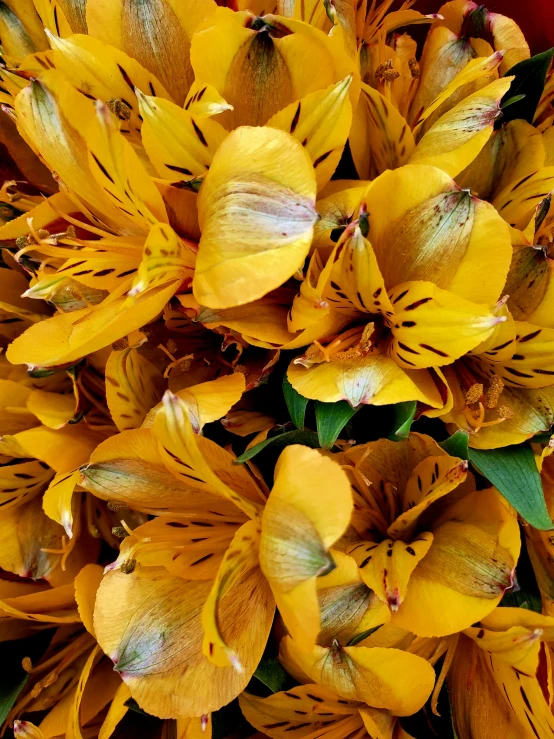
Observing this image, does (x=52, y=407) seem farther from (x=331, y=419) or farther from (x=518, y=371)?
(x=518, y=371)

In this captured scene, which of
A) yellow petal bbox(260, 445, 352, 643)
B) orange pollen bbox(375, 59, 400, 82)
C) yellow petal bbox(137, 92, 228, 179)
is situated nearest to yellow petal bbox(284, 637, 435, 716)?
yellow petal bbox(260, 445, 352, 643)

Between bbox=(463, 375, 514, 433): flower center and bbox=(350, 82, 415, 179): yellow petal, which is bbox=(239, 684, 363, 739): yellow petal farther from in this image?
bbox=(350, 82, 415, 179): yellow petal

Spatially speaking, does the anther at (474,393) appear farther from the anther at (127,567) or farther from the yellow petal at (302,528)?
the anther at (127,567)

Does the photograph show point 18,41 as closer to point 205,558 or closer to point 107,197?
point 107,197

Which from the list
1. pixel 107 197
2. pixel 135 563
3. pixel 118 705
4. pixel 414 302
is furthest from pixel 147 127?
pixel 118 705

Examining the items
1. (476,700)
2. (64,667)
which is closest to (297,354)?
(476,700)
